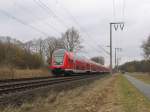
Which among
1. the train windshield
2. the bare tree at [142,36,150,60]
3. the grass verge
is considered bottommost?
the grass verge

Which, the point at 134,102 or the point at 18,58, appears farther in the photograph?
the point at 18,58

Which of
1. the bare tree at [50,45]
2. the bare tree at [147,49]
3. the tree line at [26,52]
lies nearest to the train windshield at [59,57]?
the tree line at [26,52]

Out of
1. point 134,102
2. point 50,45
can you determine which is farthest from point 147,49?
point 134,102

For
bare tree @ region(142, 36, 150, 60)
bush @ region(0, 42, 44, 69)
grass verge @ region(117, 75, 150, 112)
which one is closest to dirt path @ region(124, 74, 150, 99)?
grass verge @ region(117, 75, 150, 112)

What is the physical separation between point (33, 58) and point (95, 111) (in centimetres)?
4372

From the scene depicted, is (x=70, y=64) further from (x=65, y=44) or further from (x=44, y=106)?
(x=65, y=44)

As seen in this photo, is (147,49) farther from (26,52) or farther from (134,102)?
(134,102)

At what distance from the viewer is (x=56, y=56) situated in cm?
3722

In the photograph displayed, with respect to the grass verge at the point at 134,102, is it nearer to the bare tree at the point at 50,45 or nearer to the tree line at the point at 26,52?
the tree line at the point at 26,52

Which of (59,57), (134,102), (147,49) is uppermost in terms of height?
Result: (147,49)

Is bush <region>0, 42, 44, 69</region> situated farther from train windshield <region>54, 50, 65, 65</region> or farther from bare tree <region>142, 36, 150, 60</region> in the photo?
bare tree <region>142, 36, 150, 60</region>

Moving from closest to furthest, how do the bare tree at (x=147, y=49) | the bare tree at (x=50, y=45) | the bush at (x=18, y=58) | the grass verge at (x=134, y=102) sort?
the grass verge at (x=134, y=102) < the bush at (x=18, y=58) < the bare tree at (x=50, y=45) < the bare tree at (x=147, y=49)

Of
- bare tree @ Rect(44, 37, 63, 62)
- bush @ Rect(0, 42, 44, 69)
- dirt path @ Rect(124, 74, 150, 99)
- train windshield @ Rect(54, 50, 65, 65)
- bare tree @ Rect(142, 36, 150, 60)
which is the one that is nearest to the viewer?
dirt path @ Rect(124, 74, 150, 99)

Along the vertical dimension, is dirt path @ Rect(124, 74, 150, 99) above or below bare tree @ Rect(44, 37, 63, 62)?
below
